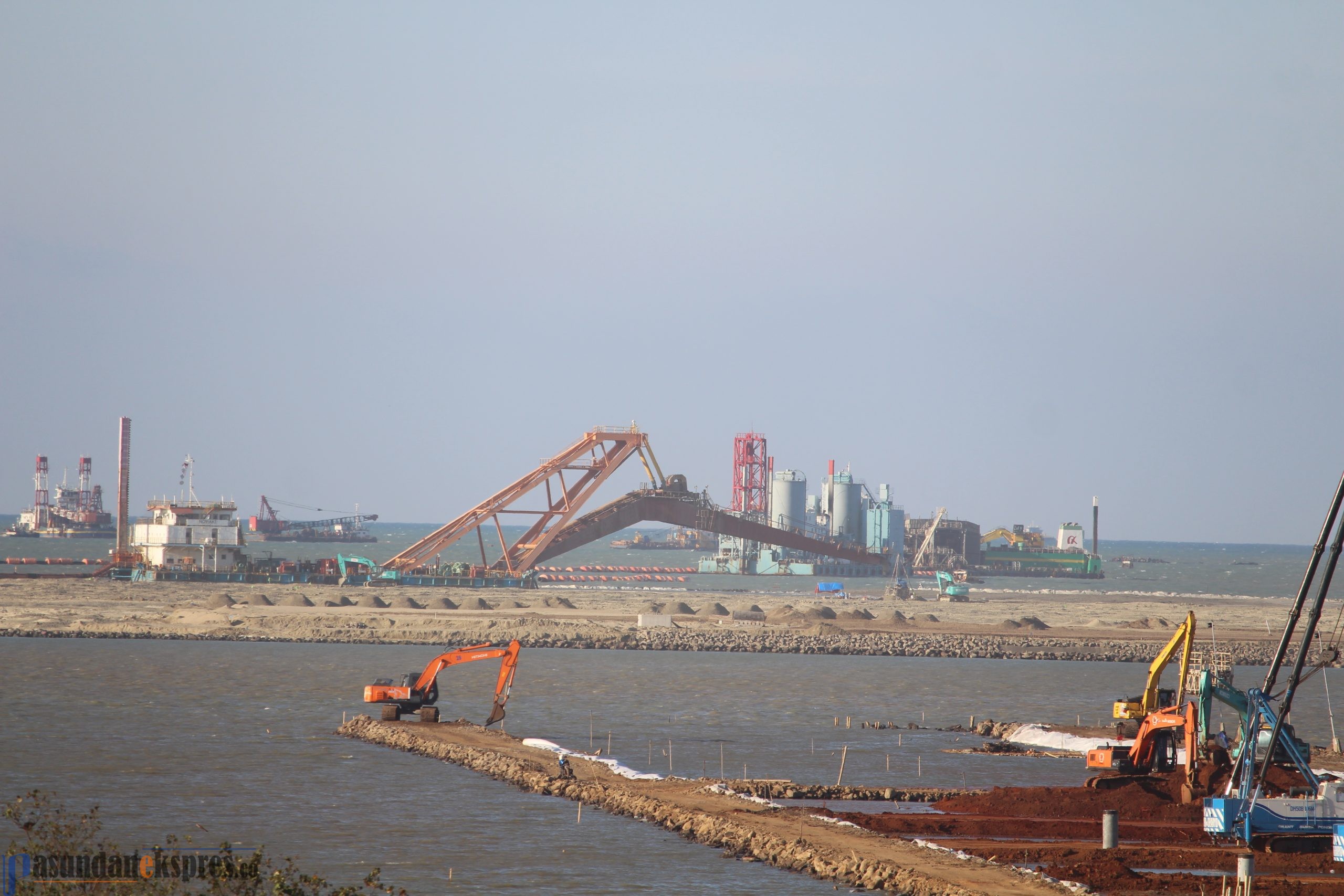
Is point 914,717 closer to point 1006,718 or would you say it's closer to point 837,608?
point 1006,718

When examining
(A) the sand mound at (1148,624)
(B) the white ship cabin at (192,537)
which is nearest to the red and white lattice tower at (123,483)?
(B) the white ship cabin at (192,537)

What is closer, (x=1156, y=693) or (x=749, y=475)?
(x=1156, y=693)

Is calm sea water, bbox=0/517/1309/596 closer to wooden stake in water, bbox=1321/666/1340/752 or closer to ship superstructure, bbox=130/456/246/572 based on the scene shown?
ship superstructure, bbox=130/456/246/572

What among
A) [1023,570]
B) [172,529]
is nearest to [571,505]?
[172,529]

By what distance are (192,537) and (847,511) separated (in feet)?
206

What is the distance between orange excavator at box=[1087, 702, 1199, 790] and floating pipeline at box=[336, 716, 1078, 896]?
4952mm

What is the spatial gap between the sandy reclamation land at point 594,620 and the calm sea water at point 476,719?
2576 mm

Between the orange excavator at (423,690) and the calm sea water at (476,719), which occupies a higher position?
the orange excavator at (423,690)

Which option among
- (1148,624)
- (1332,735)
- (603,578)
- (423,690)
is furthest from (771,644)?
(603,578)

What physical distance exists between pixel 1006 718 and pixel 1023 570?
106971 millimetres

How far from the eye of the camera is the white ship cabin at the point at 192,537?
7175cm

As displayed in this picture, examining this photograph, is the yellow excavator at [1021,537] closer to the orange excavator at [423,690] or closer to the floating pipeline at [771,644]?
the floating pipeline at [771,644]

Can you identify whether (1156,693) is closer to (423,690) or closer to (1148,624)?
(423,690)

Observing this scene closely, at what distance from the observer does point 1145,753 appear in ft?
72.0
